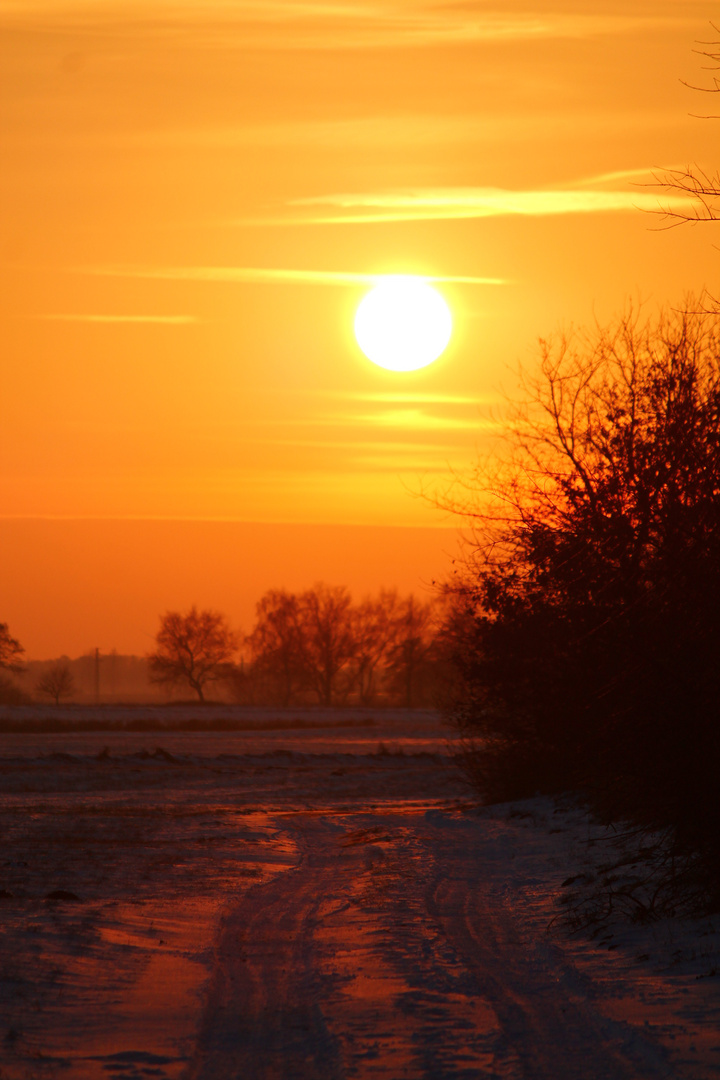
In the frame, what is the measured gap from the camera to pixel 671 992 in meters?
8.16

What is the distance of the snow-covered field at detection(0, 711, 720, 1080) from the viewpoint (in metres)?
6.71

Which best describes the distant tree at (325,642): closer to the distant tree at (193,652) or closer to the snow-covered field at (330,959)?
the distant tree at (193,652)

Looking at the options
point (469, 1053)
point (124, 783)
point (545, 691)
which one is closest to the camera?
point (469, 1053)

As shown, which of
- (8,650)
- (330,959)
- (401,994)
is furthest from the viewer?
(8,650)

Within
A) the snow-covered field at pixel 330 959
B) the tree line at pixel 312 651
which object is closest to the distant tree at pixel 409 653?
the tree line at pixel 312 651

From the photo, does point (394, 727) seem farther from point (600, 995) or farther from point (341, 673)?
point (600, 995)

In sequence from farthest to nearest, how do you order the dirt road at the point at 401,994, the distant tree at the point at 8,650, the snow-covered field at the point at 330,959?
the distant tree at the point at 8,650, the snow-covered field at the point at 330,959, the dirt road at the point at 401,994

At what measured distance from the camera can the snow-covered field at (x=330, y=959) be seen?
671 centimetres

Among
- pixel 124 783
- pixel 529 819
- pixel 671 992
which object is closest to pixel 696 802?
pixel 671 992

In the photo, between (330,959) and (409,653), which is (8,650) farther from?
(330,959)

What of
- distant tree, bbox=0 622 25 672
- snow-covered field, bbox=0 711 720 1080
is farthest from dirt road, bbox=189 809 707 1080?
distant tree, bbox=0 622 25 672

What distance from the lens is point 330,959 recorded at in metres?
9.59

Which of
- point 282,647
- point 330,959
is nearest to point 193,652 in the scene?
point 282,647

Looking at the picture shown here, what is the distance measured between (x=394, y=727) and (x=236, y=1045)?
238 ft
